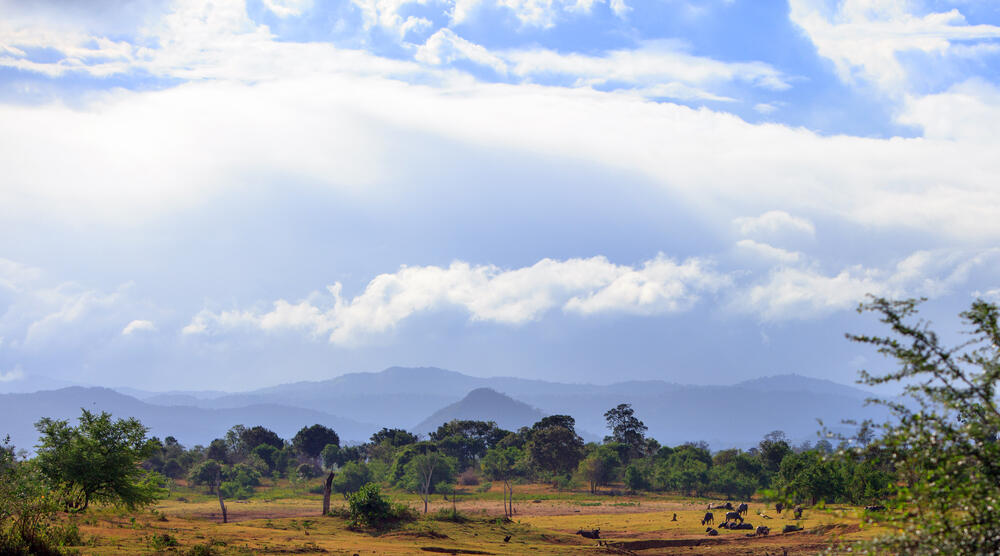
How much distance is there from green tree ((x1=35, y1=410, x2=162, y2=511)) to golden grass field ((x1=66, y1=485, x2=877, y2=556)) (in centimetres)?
157

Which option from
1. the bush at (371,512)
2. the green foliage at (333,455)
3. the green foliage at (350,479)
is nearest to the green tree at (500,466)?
the green foliage at (350,479)

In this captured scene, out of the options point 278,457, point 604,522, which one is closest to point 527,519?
point 604,522

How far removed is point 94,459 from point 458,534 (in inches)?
907

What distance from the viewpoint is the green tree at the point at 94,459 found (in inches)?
1415

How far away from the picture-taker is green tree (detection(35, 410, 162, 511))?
35.9 m

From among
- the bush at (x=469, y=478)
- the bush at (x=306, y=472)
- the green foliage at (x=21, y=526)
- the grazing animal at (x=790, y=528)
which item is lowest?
the bush at (x=469, y=478)

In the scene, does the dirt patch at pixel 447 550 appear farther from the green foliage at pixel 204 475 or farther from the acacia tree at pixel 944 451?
the green foliage at pixel 204 475

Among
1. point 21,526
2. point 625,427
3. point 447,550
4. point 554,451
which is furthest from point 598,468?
point 21,526

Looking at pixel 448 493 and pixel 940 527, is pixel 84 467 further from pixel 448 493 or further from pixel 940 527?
pixel 448 493

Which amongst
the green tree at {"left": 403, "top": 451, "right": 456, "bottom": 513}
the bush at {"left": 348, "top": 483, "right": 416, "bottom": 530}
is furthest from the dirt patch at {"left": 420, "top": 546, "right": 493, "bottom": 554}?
the green tree at {"left": 403, "top": 451, "right": 456, "bottom": 513}

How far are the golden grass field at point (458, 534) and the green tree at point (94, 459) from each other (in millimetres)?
1569

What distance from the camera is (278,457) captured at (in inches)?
5084

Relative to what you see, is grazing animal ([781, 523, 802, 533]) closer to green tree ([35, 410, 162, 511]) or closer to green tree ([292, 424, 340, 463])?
green tree ([35, 410, 162, 511])

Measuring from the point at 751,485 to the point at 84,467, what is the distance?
288ft
